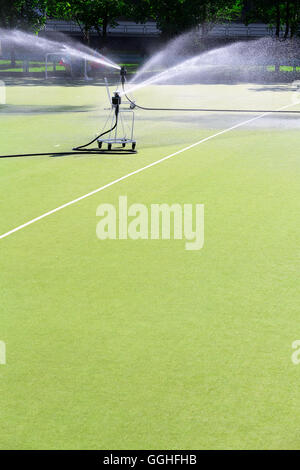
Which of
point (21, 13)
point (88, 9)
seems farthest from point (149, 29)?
point (21, 13)

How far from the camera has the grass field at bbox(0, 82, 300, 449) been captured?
15.9 ft

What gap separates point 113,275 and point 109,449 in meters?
3.42

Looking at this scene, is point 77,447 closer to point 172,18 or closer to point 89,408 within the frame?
point 89,408

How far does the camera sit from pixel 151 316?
21.9 ft

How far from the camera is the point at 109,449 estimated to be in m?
4.53

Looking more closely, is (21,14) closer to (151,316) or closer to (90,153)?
(90,153)

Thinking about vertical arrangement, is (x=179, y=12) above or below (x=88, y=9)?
above

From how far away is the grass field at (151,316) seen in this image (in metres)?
4.84

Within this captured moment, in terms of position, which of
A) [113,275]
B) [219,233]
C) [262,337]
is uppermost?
[219,233]

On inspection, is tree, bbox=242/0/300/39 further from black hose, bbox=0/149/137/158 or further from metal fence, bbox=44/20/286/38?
black hose, bbox=0/149/137/158

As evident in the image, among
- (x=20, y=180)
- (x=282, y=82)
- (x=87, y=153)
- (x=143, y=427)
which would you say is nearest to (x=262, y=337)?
(x=143, y=427)

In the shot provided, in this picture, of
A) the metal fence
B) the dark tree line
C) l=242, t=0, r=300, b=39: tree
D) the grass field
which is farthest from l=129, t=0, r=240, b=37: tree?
the grass field

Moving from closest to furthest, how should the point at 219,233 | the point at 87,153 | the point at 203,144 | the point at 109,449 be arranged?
the point at 109,449
the point at 219,233
the point at 87,153
the point at 203,144

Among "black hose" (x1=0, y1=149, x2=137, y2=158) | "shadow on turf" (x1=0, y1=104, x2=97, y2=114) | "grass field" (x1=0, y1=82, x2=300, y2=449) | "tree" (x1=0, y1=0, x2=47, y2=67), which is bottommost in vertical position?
"grass field" (x1=0, y1=82, x2=300, y2=449)
